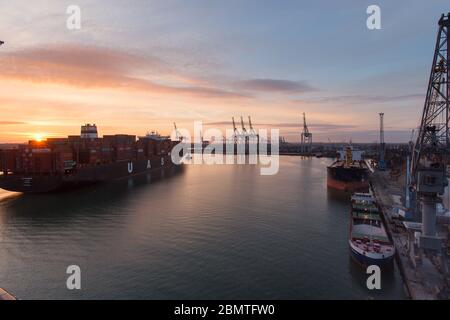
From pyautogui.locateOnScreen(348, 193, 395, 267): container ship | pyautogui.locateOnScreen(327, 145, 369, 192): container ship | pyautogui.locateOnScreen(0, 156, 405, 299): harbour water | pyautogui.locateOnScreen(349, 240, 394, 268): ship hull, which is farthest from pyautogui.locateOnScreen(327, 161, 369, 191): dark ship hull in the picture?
pyautogui.locateOnScreen(349, 240, 394, 268): ship hull

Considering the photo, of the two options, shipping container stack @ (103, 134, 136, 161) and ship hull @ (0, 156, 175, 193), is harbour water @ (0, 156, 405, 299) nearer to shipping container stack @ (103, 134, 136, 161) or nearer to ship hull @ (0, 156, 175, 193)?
ship hull @ (0, 156, 175, 193)

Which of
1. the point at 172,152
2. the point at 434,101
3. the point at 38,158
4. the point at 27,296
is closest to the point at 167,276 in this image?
the point at 27,296

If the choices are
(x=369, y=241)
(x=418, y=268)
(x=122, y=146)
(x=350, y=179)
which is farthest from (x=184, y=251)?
(x=122, y=146)

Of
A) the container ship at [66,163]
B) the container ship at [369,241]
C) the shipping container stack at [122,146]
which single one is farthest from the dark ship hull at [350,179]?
the shipping container stack at [122,146]

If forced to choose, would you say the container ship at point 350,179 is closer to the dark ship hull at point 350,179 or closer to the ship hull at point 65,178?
the dark ship hull at point 350,179
